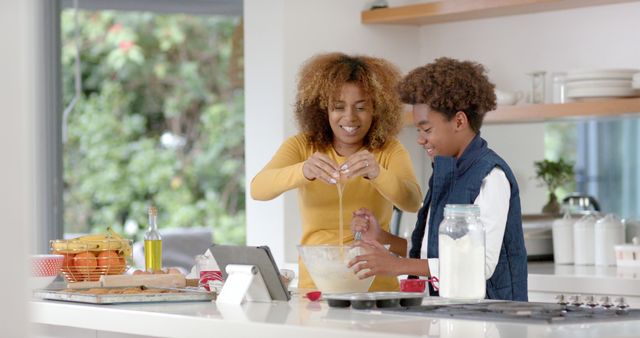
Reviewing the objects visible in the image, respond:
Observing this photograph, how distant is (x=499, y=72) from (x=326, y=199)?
68.9 inches

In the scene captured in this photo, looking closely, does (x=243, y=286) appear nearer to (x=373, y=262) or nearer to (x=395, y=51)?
(x=373, y=262)

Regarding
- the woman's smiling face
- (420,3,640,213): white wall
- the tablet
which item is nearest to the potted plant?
(420,3,640,213): white wall

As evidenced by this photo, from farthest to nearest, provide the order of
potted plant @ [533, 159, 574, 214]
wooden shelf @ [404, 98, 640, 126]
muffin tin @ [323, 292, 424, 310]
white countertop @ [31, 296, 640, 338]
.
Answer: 1. potted plant @ [533, 159, 574, 214]
2. wooden shelf @ [404, 98, 640, 126]
3. muffin tin @ [323, 292, 424, 310]
4. white countertop @ [31, 296, 640, 338]

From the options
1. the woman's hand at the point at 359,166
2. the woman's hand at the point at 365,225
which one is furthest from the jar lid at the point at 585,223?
the woman's hand at the point at 359,166

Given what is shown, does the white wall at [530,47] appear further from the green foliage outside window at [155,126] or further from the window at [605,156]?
the green foliage outside window at [155,126]

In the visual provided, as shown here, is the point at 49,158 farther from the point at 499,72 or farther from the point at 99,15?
the point at 99,15

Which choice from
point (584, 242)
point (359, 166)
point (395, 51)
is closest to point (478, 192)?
point (359, 166)

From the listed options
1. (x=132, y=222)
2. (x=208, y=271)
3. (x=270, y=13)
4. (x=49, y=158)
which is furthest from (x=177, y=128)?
(x=208, y=271)

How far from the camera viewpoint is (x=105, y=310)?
2.62m

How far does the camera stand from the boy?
276 cm

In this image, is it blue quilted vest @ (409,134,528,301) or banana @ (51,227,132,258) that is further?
banana @ (51,227,132,258)

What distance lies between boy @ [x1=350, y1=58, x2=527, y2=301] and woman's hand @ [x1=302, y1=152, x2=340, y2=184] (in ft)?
0.54

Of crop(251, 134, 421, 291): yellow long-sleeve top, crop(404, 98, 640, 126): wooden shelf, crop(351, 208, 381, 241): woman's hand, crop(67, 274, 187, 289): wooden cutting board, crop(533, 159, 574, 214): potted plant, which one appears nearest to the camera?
crop(67, 274, 187, 289): wooden cutting board

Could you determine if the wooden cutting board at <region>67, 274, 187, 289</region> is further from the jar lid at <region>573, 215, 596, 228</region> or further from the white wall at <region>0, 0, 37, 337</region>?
the jar lid at <region>573, 215, 596, 228</region>
